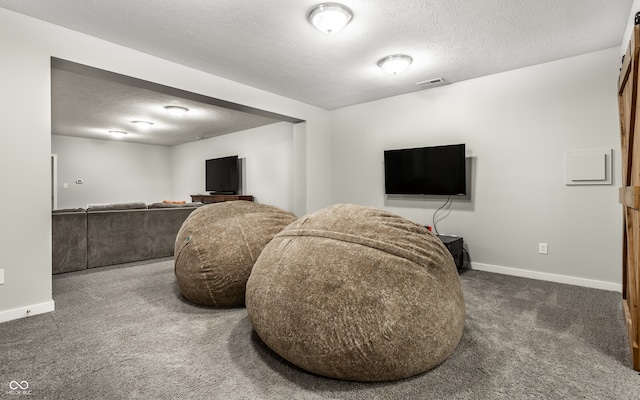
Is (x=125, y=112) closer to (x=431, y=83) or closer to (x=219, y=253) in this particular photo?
(x=219, y=253)

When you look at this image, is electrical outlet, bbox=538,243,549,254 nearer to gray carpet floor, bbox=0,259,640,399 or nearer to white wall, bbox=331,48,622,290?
white wall, bbox=331,48,622,290

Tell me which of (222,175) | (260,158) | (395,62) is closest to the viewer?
(395,62)

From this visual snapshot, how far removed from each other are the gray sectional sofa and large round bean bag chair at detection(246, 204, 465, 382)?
11.1 feet

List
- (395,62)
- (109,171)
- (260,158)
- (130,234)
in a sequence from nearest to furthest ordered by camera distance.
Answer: (395,62), (130,234), (260,158), (109,171)

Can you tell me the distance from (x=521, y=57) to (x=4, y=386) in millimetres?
4852

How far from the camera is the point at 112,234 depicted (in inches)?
167

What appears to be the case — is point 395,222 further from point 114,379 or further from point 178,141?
point 178,141

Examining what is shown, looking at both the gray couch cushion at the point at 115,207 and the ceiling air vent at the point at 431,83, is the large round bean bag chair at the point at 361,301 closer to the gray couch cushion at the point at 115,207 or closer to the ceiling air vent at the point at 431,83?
the ceiling air vent at the point at 431,83

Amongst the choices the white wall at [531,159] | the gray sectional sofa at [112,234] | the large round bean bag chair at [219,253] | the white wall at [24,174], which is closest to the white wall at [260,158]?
the gray sectional sofa at [112,234]

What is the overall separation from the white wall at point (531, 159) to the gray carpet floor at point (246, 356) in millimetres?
687

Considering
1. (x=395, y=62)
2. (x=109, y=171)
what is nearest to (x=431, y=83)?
(x=395, y=62)

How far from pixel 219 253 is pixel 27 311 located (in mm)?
1611

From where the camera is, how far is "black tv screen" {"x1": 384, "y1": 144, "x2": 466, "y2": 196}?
13.1 feet

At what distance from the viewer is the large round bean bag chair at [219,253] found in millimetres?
2480
